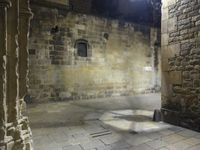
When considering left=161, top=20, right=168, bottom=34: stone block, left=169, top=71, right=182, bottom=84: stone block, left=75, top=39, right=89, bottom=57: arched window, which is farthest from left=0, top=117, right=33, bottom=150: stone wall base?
left=75, top=39, right=89, bottom=57: arched window

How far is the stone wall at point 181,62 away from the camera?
351 cm

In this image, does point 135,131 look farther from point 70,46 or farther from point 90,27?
point 90,27

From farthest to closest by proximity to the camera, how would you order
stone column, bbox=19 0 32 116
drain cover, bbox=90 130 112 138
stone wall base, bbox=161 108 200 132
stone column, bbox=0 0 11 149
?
stone wall base, bbox=161 108 200 132, drain cover, bbox=90 130 112 138, stone column, bbox=19 0 32 116, stone column, bbox=0 0 11 149

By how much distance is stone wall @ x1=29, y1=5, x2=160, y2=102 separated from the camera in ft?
22.1

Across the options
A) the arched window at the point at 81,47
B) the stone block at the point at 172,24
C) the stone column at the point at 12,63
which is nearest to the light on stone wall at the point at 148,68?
the arched window at the point at 81,47

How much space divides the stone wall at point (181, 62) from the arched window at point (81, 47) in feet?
13.0

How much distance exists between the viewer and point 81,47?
25.0 feet

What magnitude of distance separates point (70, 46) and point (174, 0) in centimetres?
431

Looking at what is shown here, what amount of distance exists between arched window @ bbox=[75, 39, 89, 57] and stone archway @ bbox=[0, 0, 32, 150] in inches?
213

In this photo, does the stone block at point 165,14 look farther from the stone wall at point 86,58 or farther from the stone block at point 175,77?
the stone wall at point 86,58

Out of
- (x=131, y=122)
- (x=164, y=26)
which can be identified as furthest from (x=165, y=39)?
(x=131, y=122)

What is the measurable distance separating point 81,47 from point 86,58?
1.57ft

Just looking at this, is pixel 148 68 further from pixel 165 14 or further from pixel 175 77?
pixel 175 77

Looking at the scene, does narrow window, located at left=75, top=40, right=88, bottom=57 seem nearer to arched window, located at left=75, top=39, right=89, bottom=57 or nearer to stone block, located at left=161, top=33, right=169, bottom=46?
arched window, located at left=75, top=39, right=89, bottom=57
